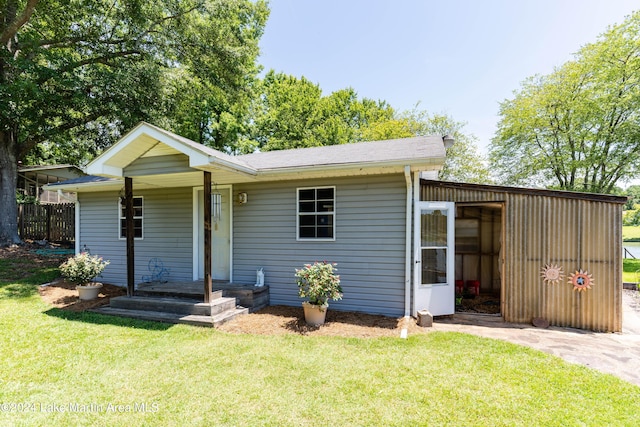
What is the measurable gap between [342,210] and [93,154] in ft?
53.8

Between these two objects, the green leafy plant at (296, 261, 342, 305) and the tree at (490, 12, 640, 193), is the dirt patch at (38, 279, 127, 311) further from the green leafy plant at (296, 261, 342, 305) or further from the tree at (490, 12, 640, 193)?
the tree at (490, 12, 640, 193)

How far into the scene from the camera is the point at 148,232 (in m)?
7.59

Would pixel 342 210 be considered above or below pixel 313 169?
below

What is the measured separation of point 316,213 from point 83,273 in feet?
17.7

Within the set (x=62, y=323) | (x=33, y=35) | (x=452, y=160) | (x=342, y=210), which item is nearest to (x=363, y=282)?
(x=342, y=210)

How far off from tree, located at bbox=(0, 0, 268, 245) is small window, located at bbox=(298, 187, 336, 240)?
8.66 m

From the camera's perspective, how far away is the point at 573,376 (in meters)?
3.37

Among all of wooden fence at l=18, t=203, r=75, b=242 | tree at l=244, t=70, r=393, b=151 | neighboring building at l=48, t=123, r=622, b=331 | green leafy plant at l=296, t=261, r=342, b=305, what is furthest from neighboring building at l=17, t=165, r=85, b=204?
green leafy plant at l=296, t=261, r=342, b=305

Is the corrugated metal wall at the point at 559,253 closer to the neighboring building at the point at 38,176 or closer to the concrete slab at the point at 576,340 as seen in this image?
the concrete slab at the point at 576,340

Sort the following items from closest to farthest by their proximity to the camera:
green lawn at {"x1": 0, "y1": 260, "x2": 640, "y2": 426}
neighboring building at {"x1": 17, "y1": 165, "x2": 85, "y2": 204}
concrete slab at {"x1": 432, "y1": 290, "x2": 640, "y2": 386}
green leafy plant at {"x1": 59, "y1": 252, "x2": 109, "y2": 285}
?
1. green lawn at {"x1": 0, "y1": 260, "x2": 640, "y2": 426}
2. concrete slab at {"x1": 432, "y1": 290, "x2": 640, "y2": 386}
3. green leafy plant at {"x1": 59, "y1": 252, "x2": 109, "y2": 285}
4. neighboring building at {"x1": 17, "y1": 165, "x2": 85, "y2": 204}

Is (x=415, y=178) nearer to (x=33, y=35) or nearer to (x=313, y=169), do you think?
(x=313, y=169)

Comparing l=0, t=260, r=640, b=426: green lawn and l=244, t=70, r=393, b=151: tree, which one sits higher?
l=244, t=70, r=393, b=151: tree

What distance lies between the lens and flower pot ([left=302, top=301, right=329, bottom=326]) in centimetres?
503

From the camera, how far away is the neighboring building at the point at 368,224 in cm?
530
